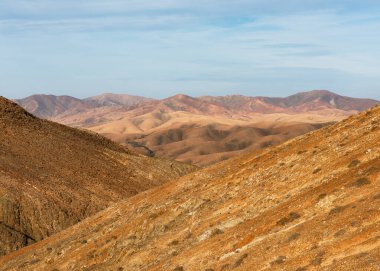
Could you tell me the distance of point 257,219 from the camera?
36.6 metres

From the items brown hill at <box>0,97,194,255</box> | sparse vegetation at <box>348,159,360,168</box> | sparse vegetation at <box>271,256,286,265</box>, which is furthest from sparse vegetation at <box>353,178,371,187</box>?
brown hill at <box>0,97,194,255</box>

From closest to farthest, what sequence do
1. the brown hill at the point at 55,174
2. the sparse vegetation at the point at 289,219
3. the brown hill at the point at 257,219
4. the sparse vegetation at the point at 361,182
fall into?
the brown hill at the point at 257,219 < the sparse vegetation at the point at 361,182 < the sparse vegetation at the point at 289,219 < the brown hill at the point at 55,174

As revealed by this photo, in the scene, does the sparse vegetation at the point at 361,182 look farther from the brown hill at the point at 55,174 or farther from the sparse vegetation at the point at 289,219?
the brown hill at the point at 55,174

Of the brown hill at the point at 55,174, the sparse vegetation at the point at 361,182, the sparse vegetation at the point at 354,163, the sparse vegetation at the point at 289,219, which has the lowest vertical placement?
the brown hill at the point at 55,174

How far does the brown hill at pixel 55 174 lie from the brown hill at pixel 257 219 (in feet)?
60.5

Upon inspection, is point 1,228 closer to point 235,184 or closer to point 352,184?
point 235,184

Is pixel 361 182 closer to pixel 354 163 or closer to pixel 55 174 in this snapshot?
pixel 354 163

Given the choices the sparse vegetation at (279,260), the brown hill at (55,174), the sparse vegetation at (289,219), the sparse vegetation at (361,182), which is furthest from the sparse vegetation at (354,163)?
the brown hill at (55,174)

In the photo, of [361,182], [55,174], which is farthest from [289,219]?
[55,174]

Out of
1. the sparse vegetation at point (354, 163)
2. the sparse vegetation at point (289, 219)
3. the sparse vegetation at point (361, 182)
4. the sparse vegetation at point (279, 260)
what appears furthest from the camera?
the sparse vegetation at point (354, 163)

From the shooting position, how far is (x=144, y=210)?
5184cm

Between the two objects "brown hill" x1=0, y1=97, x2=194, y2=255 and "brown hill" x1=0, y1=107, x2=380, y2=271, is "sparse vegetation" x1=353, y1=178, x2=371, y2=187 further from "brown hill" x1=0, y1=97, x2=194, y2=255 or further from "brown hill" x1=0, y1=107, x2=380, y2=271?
"brown hill" x1=0, y1=97, x2=194, y2=255

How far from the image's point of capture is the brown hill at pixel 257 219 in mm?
27875

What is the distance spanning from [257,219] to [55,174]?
67.4m
